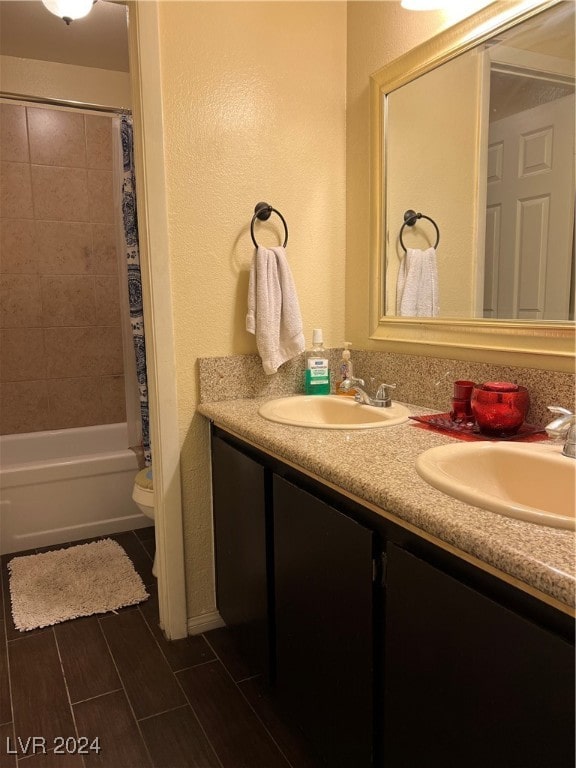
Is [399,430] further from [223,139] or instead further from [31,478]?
[31,478]

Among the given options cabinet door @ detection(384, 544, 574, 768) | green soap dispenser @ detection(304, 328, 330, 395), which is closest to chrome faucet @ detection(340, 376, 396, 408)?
green soap dispenser @ detection(304, 328, 330, 395)

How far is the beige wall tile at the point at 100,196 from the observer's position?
3098mm

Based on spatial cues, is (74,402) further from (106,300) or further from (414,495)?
(414,495)

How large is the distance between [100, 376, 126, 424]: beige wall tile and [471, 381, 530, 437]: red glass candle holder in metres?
2.50

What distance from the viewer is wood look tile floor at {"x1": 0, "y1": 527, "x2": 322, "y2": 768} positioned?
136 cm

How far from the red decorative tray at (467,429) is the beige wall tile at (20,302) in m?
2.45

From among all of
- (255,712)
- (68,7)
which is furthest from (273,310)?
(68,7)

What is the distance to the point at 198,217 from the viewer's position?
1663 millimetres

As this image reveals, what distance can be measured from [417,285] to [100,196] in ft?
7.35

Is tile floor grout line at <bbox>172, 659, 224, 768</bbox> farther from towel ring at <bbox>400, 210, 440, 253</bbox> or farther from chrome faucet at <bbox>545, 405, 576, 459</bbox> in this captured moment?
towel ring at <bbox>400, 210, 440, 253</bbox>

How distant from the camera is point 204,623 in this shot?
1.87 metres

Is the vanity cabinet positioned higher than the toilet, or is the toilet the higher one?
the vanity cabinet

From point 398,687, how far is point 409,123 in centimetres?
147

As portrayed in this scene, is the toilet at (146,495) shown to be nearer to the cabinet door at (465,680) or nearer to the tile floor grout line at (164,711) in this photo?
the tile floor grout line at (164,711)
